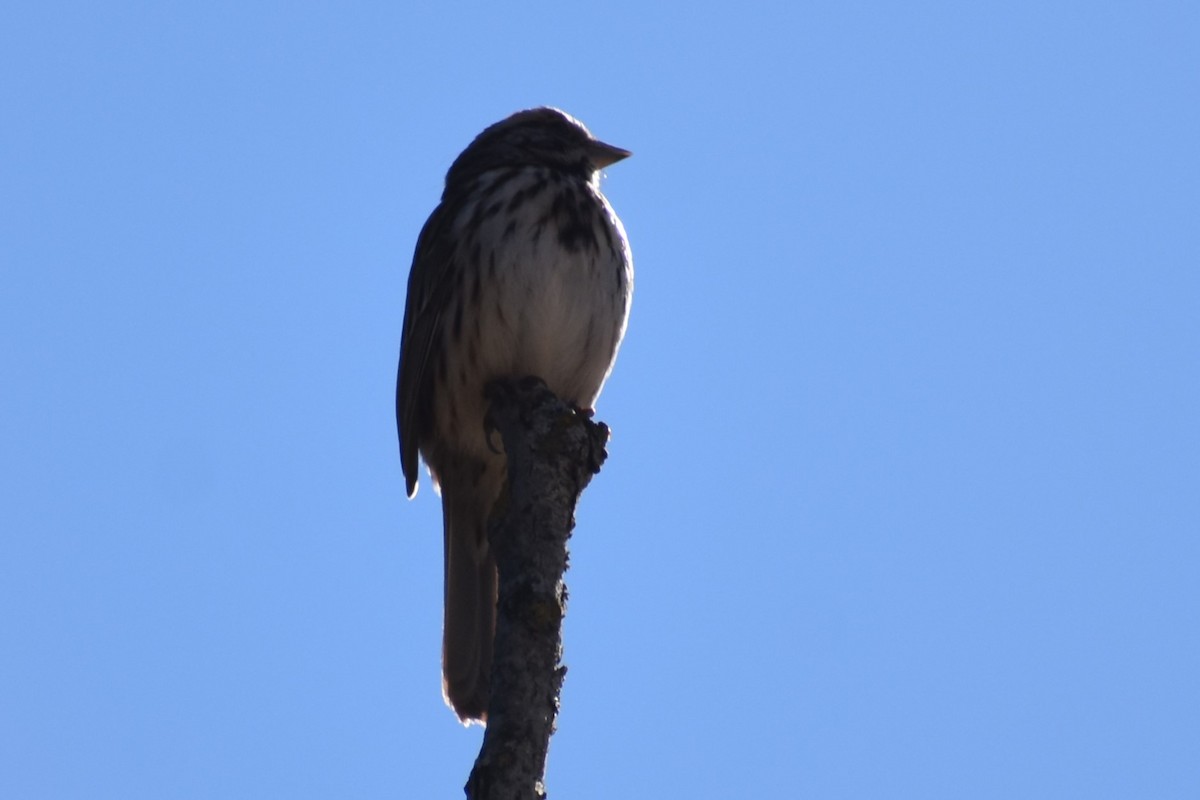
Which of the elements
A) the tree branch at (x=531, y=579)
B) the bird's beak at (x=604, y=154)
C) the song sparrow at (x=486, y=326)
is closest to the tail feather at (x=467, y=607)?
the song sparrow at (x=486, y=326)

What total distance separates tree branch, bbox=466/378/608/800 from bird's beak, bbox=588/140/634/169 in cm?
209

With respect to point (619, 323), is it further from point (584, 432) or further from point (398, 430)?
point (584, 432)

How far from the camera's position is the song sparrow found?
677 cm

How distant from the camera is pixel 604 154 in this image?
771cm

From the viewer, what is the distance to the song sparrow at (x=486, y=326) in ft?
22.2

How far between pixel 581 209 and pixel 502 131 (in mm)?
987

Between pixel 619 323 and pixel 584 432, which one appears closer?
pixel 584 432

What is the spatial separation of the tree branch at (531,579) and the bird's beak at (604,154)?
2.09m

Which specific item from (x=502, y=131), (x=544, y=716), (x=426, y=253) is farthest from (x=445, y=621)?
(x=544, y=716)

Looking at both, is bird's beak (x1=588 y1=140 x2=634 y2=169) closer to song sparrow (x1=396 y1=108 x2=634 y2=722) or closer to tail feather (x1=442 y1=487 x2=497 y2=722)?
song sparrow (x1=396 y1=108 x2=634 y2=722)

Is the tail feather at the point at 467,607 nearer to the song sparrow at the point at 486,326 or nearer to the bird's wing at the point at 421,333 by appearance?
the song sparrow at the point at 486,326

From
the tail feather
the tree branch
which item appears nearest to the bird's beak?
the tail feather

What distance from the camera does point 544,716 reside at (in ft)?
13.3

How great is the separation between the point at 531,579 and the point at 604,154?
142 inches
